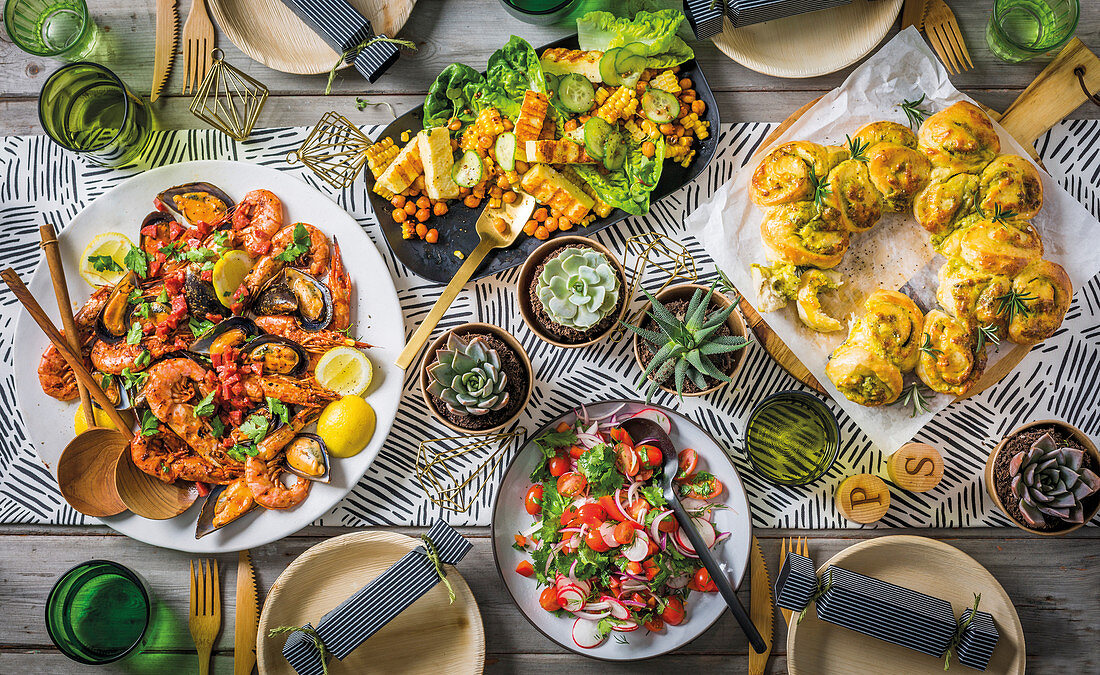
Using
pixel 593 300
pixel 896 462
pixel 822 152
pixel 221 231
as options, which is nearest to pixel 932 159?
pixel 822 152

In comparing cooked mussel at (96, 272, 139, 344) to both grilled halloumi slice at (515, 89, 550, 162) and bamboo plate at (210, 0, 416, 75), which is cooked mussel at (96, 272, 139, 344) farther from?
grilled halloumi slice at (515, 89, 550, 162)

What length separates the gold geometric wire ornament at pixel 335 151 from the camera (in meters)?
2.65

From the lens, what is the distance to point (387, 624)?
2.53 meters

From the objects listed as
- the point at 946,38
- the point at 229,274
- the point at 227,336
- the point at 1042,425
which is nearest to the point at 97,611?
the point at 227,336

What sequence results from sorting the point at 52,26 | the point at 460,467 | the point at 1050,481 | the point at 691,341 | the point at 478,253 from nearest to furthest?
the point at 691,341
the point at 1050,481
the point at 478,253
the point at 460,467
the point at 52,26

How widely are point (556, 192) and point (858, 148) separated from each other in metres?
1.18

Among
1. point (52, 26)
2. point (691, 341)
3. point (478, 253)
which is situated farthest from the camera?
point (52, 26)

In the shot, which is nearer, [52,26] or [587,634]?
[587,634]

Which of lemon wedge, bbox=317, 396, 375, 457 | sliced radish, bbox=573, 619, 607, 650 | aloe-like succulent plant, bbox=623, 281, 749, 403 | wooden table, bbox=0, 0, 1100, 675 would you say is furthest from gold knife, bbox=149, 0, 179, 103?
sliced radish, bbox=573, 619, 607, 650

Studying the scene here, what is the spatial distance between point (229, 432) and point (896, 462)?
105 inches

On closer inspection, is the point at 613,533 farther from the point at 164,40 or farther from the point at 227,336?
the point at 164,40

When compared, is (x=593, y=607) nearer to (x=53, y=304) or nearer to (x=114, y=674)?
(x=114, y=674)

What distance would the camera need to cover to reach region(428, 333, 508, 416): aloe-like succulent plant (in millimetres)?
2307

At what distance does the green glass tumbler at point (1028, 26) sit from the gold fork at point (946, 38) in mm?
123
